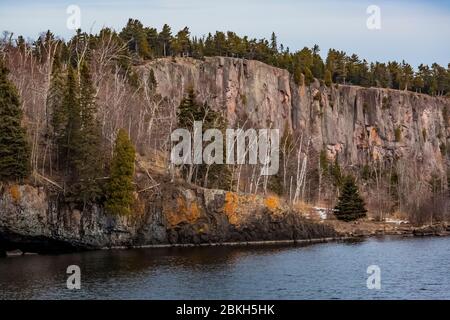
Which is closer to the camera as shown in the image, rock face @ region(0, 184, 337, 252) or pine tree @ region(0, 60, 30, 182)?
pine tree @ region(0, 60, 30, 182)

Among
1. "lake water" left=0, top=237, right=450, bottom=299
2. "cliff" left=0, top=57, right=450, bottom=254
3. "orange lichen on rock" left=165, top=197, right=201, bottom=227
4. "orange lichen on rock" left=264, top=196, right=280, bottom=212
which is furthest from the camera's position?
"orange lichen on rock" left=264, top=196, right=280, bottom=212

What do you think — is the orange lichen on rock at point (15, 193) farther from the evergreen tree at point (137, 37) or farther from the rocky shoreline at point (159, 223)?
the evergreen tree at point (137, 37)

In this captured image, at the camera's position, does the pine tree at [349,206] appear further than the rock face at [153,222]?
Yes

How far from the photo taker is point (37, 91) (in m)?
74.7

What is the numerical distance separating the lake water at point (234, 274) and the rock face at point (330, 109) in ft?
181

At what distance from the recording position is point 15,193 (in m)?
62.7

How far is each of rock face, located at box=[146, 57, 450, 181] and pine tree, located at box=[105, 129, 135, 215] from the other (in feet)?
161

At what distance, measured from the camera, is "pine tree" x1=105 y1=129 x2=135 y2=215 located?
65812mm

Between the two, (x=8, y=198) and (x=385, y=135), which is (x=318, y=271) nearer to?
(x=8, y=198)

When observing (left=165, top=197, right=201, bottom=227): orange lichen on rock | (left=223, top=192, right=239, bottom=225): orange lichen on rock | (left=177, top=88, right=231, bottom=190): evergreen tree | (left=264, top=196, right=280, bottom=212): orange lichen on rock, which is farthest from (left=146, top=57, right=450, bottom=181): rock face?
(left=165, top=197, right=201, bottom=227): orange lichen on rock

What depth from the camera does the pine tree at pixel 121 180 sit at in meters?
65.8

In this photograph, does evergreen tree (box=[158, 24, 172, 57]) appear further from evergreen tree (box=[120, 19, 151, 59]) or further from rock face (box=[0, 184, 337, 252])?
rock face (box=[0, 184, 337, 252])

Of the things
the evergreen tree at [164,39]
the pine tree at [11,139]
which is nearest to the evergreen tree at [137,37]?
the evergreen tree at [164,39]

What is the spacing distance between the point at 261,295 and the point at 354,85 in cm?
11727
